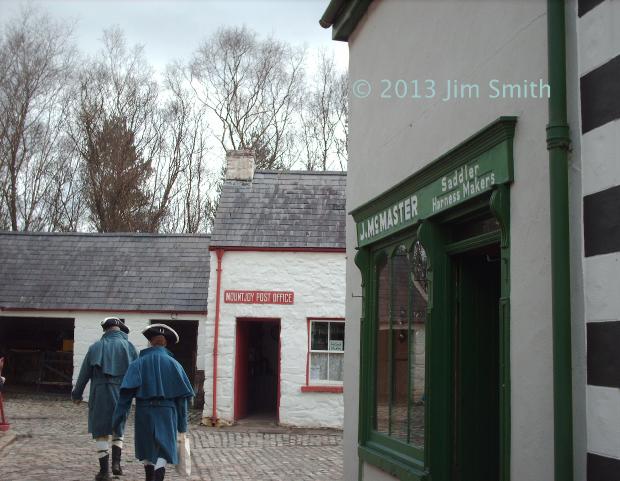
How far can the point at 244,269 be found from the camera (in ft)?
54.4

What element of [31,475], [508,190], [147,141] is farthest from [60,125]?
[508,190]

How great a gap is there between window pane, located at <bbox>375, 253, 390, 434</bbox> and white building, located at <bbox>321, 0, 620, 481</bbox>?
0.02 m

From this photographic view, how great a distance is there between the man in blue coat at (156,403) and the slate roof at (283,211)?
8.67 metres

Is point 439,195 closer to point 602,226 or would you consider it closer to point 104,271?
point 602,226

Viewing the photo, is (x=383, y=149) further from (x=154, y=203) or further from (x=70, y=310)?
(x=154, y=203)

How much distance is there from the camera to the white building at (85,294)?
1925 cm

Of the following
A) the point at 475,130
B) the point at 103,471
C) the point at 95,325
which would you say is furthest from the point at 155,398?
the point at 95,325

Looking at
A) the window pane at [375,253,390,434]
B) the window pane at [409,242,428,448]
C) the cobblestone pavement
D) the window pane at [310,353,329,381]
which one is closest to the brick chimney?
the window pane at [310,353,329,381]

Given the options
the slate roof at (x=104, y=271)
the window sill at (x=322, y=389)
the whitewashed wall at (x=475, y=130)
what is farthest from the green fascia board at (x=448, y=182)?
the slate roof at (x=104, y=271)

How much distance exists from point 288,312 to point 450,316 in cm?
1099

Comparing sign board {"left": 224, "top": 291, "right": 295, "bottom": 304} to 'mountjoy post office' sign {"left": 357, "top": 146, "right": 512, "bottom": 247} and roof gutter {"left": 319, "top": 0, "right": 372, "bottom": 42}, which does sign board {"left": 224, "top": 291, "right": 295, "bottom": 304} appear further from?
'mountjoy post office' sign {"left": 357, "top": 146, "right": 512, "bottom": 247}

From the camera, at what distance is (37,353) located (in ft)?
72.2

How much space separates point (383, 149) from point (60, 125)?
28.5m

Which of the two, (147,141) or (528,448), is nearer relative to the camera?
(528,448)
